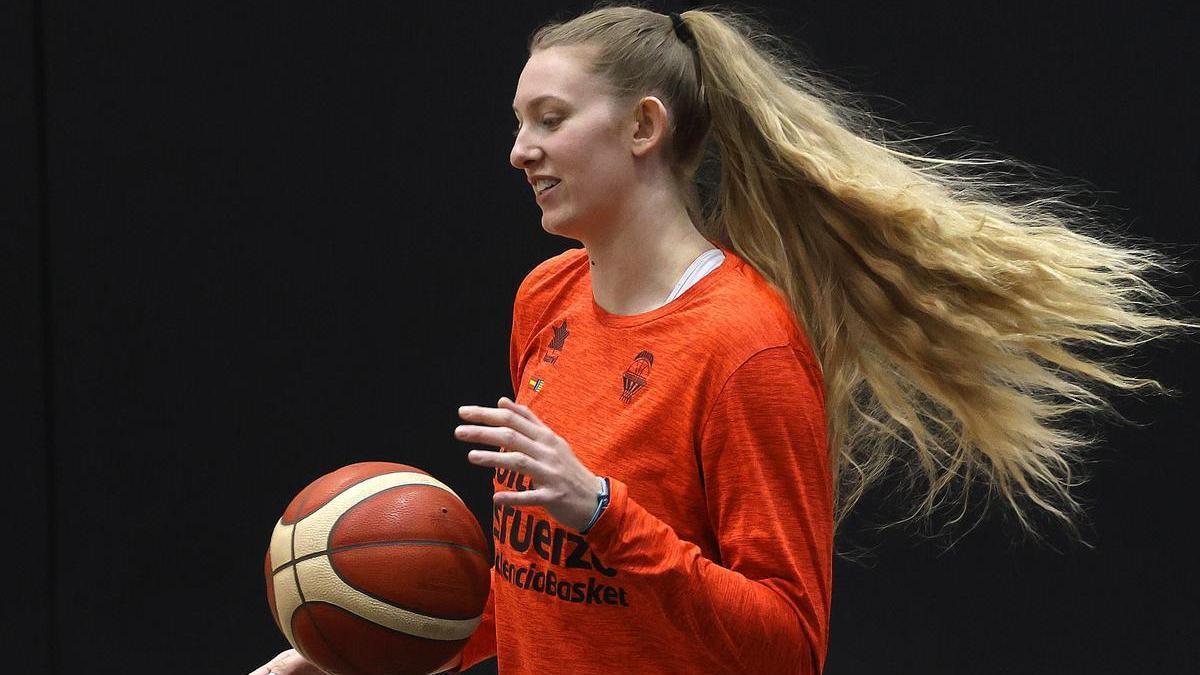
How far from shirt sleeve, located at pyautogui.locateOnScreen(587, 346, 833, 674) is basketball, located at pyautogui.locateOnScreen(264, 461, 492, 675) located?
0.22 m

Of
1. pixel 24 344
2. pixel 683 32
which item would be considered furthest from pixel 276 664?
pixel 24 344

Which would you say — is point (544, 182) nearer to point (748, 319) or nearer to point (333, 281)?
point (748, 319)

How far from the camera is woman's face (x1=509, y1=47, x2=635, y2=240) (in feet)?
4.72

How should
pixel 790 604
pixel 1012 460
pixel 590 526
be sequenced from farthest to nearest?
pixel 1012 460
pixel 790 604
pixel 590 526

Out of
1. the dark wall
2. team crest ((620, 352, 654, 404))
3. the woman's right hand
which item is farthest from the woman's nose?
the dark wall

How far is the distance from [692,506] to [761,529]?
0.08 m

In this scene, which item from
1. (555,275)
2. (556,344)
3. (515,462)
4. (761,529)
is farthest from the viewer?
(555,275)

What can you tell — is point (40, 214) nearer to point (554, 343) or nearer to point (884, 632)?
point (554, 343)

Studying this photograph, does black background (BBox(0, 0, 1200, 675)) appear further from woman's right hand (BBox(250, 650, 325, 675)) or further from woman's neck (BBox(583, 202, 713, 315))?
woman's neck (BBox(583, 202, 713, 315))

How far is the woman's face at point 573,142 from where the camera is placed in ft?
4.72

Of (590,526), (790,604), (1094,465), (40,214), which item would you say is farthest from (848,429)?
(40,214)

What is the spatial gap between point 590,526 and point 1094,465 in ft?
5.54

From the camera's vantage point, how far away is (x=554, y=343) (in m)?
1.56

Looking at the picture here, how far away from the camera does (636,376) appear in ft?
4.63
